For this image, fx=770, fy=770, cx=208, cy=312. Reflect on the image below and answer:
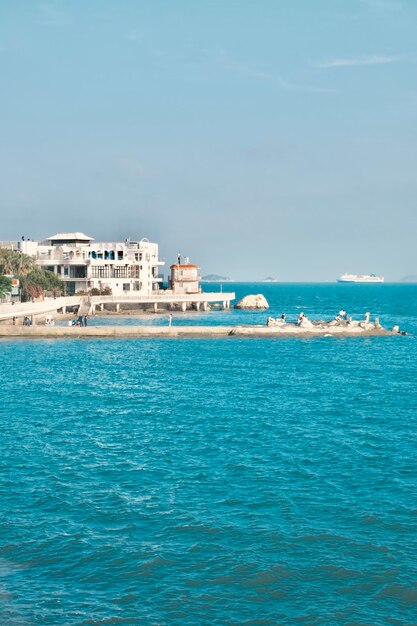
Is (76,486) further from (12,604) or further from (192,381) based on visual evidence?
(192,381)

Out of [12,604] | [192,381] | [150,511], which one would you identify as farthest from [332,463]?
[192,381]

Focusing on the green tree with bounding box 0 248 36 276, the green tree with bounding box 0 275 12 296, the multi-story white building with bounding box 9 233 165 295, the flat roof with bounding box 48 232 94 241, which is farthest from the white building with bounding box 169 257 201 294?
the green tree with bounding box 0 275 12 296

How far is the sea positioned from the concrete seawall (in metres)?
26.8

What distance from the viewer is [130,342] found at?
76.9 m

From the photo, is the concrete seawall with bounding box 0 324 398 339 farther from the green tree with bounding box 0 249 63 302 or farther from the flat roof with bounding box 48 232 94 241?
the flat roof with bounding box 48 232 94 241

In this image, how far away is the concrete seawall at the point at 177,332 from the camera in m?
76.1

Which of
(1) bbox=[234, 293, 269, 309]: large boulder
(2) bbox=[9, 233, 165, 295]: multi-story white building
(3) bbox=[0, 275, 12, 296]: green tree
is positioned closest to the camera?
(3) bbox=[0, 275, 12, 296]: green tree

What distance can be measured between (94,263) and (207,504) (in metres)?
104

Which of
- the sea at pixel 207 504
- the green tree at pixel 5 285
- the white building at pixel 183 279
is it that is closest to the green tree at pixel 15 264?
the green tree at pixel 5 285

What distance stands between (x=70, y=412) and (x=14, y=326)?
3788 cm

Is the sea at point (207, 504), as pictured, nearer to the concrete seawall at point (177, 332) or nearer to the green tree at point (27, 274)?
the concrete seawall at point (177, 332)

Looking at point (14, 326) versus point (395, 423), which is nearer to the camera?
point (395, 423)

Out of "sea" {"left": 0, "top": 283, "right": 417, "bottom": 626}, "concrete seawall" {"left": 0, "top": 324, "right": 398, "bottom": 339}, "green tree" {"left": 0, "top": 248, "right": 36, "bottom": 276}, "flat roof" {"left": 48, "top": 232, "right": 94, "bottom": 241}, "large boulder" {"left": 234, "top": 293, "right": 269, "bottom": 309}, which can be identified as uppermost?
"flat roof" {"left": 48, "top": 232, "right": 94, "bottom": 241}

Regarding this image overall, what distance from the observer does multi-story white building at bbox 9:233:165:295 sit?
415 feet
